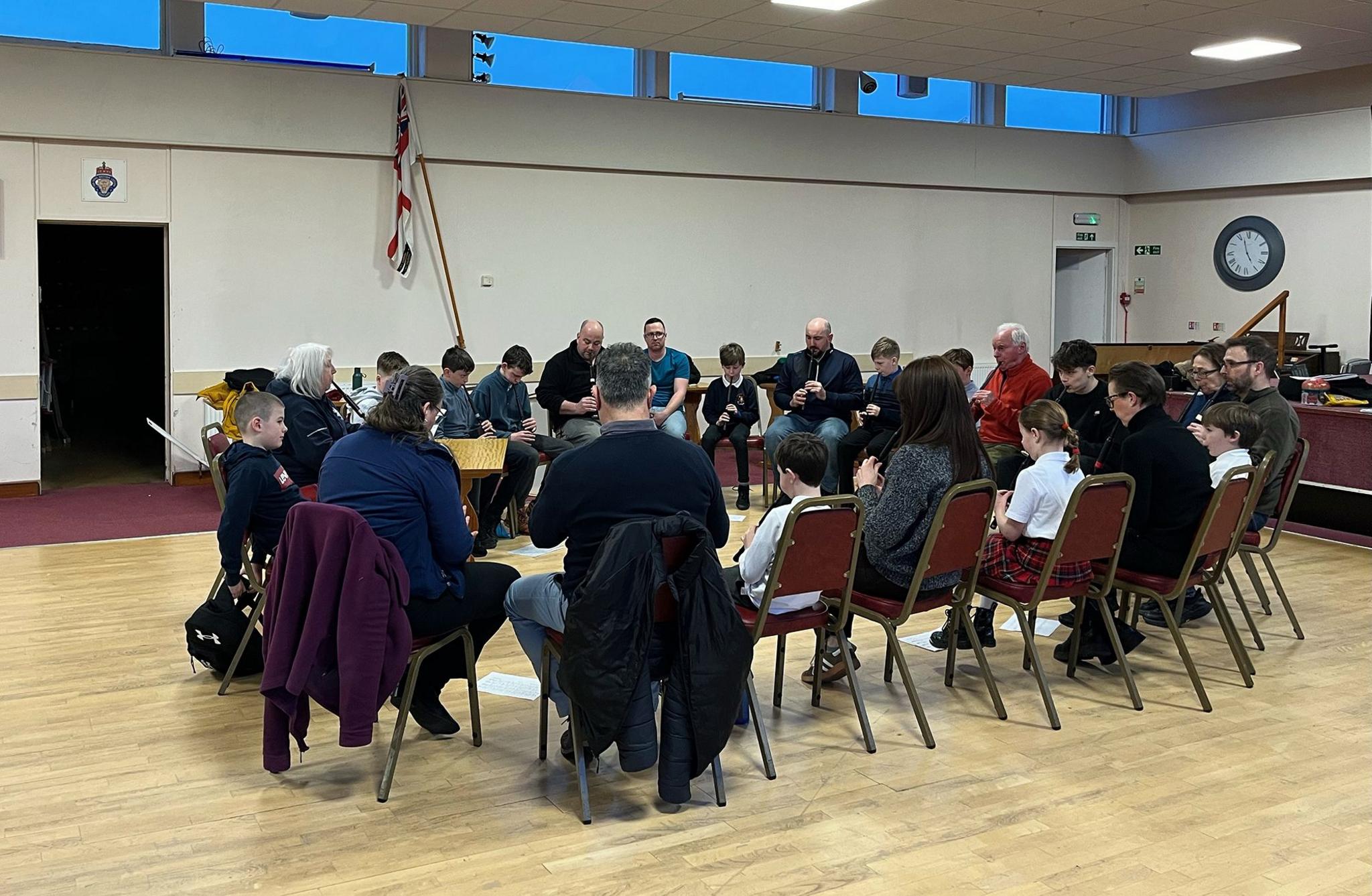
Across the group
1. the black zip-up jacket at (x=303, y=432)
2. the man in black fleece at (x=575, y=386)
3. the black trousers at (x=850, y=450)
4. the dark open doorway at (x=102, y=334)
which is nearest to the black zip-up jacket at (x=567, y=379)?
the man in black fleece at (x=575, y=386)

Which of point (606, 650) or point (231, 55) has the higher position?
point (231, 55)

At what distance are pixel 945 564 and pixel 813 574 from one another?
0.58 metres

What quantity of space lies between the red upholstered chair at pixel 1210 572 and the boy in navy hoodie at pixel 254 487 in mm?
3042

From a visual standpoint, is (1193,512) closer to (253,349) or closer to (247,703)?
(247,703)

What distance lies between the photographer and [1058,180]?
12.9 meters

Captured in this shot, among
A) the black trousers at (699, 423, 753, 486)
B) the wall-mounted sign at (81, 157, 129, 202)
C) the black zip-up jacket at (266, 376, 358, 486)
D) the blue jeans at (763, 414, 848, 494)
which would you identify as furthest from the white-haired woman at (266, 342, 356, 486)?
the wall-mounted sign at (81, 157, 129, 202)

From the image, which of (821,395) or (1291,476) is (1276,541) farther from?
(821,395)

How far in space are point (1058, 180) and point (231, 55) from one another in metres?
8.26

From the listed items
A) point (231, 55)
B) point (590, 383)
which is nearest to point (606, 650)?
point (590, 383)

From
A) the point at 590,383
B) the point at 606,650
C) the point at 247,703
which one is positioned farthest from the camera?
the point at 590,383

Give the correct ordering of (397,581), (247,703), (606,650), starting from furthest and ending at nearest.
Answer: (247,703) → (397,581) → (606,650)

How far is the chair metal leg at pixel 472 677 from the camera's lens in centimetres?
387

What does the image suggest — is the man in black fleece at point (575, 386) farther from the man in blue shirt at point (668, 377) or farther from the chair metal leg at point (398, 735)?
the chair metal leg at point (398, 735)

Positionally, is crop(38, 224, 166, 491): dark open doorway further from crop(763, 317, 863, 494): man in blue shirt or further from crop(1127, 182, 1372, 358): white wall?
crop(1127, 182, 1372, 358): white wall
